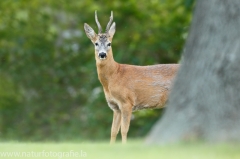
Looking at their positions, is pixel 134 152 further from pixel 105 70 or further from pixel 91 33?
pixel 91 33

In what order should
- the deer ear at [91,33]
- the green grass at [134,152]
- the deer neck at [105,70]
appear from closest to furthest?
the green grass at [134,152]
the deer neck at [105,70]
the deer ear at [91,33]

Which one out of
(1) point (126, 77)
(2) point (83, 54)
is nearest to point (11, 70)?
(2) point (83, 54)

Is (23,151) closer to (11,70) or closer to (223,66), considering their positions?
(223,66)

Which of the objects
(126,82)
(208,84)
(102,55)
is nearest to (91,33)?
(102,55)

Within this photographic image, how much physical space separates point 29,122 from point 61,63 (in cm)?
228

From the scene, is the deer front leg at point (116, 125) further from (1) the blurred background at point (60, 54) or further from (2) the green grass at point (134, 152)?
(1) the blurred background at point (60, 54)

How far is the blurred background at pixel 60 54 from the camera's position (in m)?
22.8

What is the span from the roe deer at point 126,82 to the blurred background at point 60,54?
29.0ft

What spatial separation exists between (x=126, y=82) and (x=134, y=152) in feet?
17.8

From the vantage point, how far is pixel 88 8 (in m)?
23.8

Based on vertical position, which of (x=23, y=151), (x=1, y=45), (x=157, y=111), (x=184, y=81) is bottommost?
(x=23, y=151)

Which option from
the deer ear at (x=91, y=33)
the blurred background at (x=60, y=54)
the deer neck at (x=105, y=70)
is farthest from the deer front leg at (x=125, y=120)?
the blurred background at (x=60, y=54)

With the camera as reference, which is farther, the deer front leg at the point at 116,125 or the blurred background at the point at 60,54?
the blurred background at the point at 60,54

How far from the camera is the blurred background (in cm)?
2281
